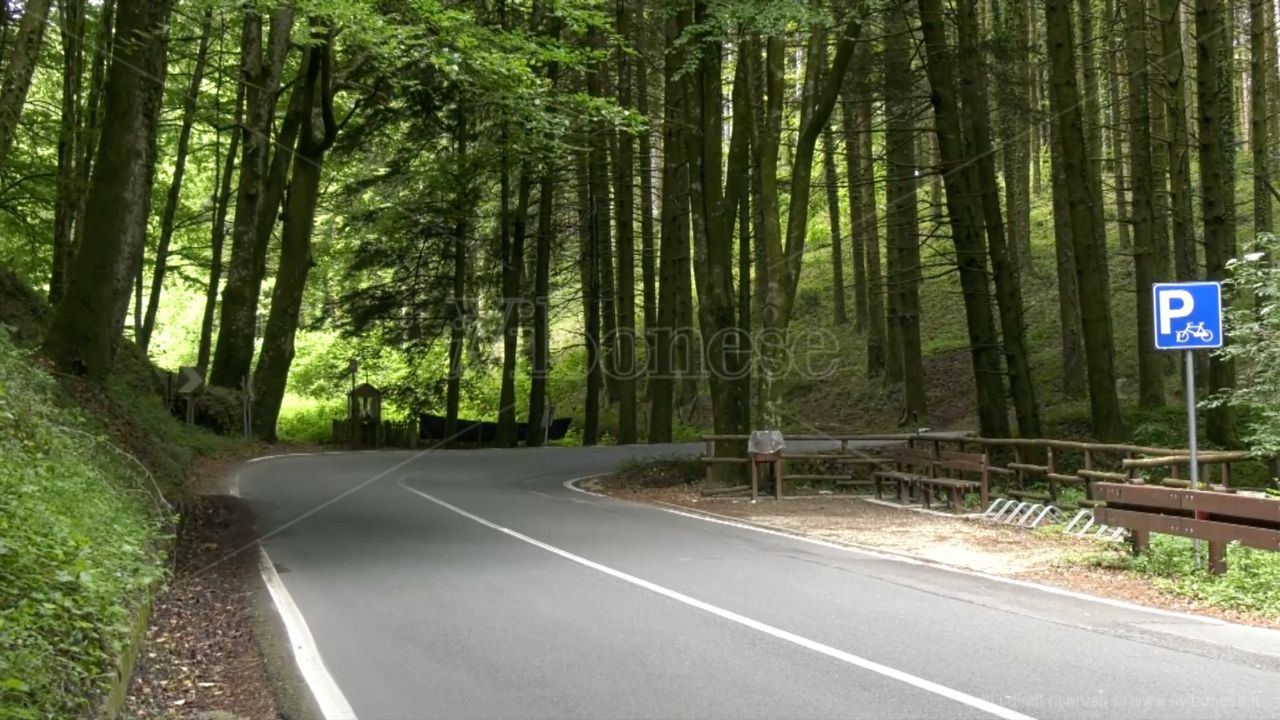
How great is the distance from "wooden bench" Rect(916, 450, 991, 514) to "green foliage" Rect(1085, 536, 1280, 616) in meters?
4.24

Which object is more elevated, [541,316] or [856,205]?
[856,205]

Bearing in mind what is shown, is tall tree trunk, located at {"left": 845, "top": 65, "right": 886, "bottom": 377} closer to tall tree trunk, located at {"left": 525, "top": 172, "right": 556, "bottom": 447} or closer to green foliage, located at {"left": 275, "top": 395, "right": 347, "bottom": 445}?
tall tree trunk, located at {"left": 525, "top": 172, "right": 556, "bottom": 447}

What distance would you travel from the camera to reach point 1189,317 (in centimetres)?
1021

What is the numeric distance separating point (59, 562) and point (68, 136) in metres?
19.9

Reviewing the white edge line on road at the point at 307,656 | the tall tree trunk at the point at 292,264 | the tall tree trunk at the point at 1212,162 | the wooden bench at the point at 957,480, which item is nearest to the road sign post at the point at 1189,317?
the wooden bench at the point at 957,480

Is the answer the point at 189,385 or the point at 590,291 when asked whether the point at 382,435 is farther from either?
the point at 189,385

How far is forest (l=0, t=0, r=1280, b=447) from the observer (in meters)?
16.0

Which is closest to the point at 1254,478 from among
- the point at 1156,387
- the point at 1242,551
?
the point at 1156,387

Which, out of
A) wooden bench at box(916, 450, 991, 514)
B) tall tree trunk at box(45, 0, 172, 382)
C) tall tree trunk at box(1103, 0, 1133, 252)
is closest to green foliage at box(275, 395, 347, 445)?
tall tree trunk at box(45, 0, 172, 382)

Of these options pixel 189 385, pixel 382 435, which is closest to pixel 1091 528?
pixel 189 385

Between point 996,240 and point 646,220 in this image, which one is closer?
point 996,240

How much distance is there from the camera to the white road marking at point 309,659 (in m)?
6.24

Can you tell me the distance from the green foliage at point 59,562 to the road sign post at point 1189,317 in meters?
9.52

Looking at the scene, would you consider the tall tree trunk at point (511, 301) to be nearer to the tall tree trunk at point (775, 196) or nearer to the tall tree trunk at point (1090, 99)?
the tall tree trunk at point (775, 196)
